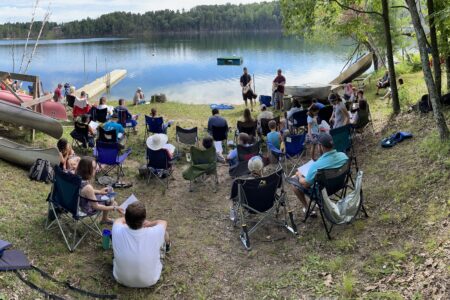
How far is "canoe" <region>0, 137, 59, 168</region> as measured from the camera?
7.17 meters

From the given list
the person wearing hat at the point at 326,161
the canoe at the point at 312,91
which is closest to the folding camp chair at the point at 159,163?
the person wearing hat at the point at 326,161

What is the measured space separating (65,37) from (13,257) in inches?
4759

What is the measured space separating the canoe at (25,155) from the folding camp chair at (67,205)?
1.98 metres

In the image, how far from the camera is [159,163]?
7.42 metres

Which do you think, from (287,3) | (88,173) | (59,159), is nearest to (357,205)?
(88,173)

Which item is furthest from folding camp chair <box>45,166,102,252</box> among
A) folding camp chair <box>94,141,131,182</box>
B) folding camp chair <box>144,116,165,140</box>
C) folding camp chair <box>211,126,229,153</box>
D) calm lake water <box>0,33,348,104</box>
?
calm lake water <box>0,33,348,104</box>

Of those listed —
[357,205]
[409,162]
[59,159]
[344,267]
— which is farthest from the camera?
[59,159]

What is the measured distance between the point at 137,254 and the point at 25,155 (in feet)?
13.3

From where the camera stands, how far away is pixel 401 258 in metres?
4.23

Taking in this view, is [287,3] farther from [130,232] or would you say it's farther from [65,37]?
[65,37]

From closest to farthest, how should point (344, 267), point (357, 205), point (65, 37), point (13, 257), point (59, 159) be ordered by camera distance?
point (13, 257)
point (344, 267)
point (357, 205)
point (59, 159)
point (65, 37)

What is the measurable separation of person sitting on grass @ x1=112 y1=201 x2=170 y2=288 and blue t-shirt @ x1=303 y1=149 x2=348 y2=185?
6.54 feet

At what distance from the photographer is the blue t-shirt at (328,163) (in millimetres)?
5312

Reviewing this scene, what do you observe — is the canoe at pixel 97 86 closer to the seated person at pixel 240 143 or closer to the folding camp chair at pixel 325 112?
the folding camp chair at pixel 325 112
